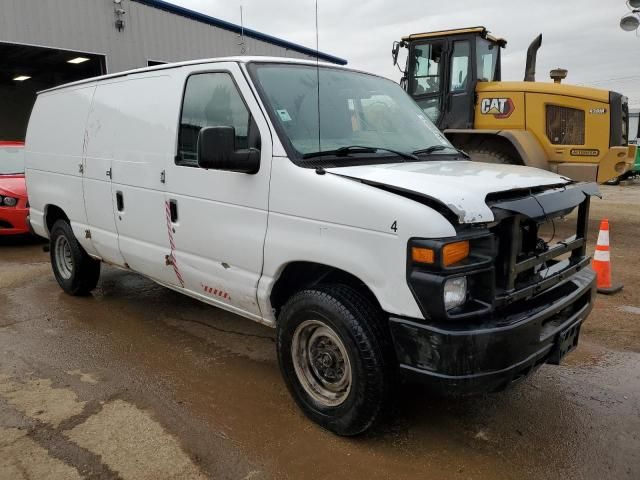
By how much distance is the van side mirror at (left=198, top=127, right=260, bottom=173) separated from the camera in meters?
3.06

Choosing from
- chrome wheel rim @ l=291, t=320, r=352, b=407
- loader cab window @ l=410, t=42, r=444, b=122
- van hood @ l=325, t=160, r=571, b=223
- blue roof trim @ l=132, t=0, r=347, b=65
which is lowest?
chrome wheel rim @ l=291, t=320, r=352, b=407

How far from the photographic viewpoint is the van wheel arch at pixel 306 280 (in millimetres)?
2939

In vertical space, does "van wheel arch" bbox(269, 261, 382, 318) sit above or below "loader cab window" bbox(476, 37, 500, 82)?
below

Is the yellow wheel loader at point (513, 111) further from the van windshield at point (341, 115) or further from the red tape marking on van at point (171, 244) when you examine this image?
the red tape marking on van at point (171, 244)

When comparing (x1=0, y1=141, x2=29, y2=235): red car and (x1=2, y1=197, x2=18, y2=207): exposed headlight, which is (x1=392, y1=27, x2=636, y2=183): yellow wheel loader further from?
(x1=2, y1=197, x2=18, y2=207): exposed headlight

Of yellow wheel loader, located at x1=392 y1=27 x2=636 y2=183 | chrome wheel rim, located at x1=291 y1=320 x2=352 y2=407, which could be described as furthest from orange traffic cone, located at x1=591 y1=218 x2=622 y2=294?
chrome wheel rim, located at x1=291 y1=320 x2=352 y2=407

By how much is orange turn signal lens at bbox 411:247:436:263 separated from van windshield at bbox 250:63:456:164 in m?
0.91

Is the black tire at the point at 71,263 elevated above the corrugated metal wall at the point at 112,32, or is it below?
below

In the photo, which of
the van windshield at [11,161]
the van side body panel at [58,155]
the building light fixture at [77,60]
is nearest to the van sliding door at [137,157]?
the van side body panel at [58,155]

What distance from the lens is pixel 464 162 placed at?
368cm

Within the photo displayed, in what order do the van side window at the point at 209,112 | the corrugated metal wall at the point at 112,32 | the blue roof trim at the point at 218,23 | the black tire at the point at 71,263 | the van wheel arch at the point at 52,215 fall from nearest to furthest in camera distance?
the van side window at the point at 209,112
the black tire at the point at 71,263
the van wheel arch at the point at 52,215
the corrugated metal wall at the point at 112,32
the blue roof trim at the point at 218,23

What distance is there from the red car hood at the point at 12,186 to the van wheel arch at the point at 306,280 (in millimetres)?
6505

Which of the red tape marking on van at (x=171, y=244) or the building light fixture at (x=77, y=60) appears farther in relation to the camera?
the building light fixture at (x=77, y=60)

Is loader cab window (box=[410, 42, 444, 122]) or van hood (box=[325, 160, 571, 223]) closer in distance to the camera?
van hood (box=[325, 160, 571, 223])
